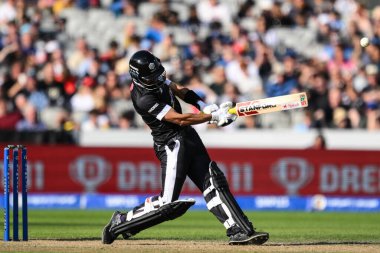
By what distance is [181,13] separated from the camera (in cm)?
2239

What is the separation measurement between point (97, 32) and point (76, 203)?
5043 mm

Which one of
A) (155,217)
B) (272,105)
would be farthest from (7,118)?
(272,105)

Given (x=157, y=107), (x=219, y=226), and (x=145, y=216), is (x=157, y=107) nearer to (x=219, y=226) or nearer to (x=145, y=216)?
(x=145, y=216)

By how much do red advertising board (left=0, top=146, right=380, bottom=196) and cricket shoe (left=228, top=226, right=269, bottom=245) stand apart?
8.12 m

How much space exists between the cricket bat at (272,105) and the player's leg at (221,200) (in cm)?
57

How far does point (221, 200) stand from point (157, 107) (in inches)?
45.6

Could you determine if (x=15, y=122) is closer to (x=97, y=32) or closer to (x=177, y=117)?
(x=97, y=32)

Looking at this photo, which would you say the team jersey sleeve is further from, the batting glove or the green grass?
the green grass

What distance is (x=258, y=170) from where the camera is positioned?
720 inches

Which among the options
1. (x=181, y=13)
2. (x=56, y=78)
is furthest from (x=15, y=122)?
(x=181, y=13)

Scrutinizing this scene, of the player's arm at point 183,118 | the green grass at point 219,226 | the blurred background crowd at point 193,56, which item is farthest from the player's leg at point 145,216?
the blurred background crowd at point 193,56

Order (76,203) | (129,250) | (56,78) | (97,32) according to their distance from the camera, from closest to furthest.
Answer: (129,250), (76,203), (56,78), (97,32)

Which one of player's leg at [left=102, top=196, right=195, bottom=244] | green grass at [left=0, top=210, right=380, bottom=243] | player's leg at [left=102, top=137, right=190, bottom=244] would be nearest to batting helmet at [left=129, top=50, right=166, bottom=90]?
player's leg at [left=102, top=137, right=190, bottom=244]

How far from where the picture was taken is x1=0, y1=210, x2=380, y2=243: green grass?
449 inches
